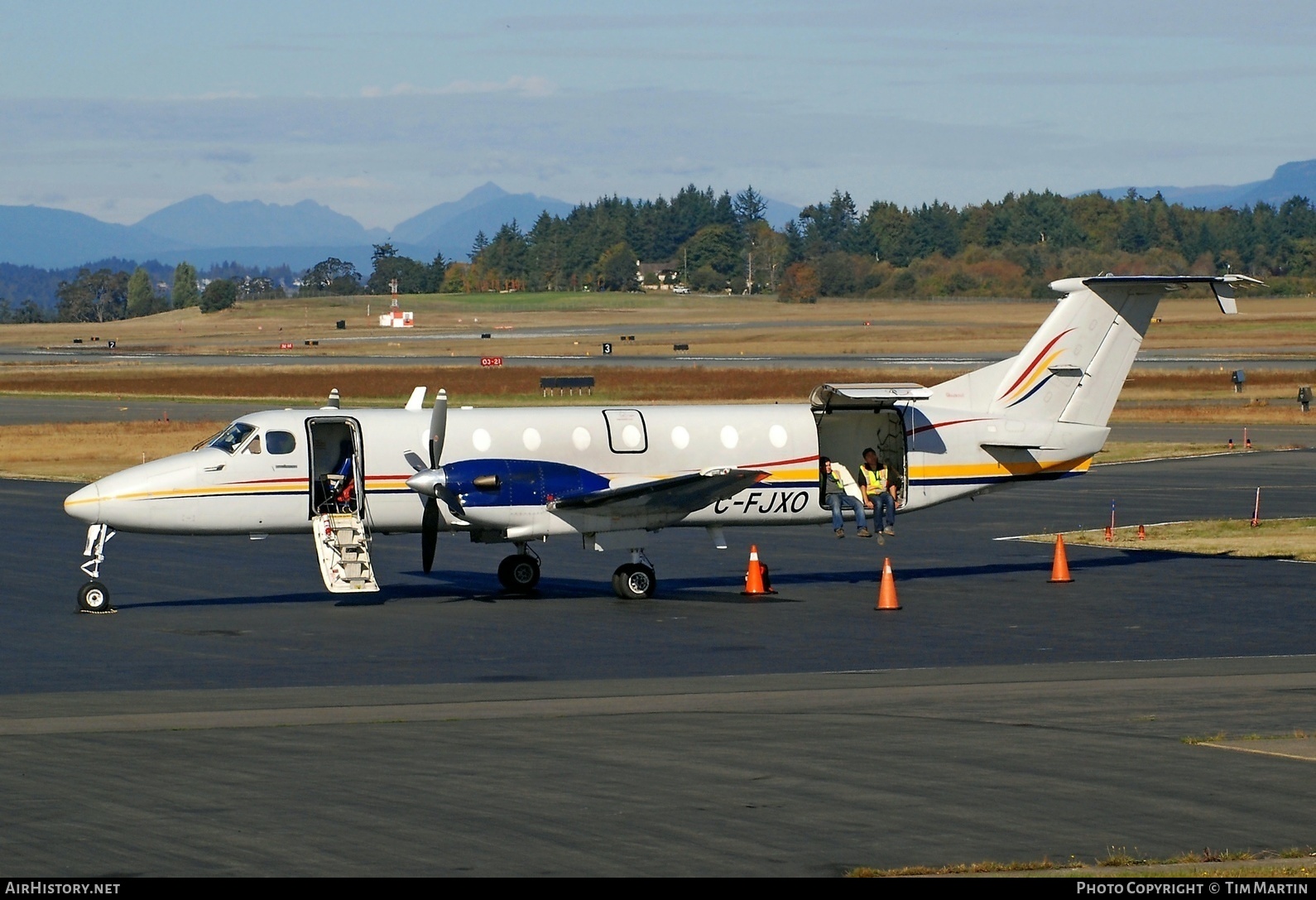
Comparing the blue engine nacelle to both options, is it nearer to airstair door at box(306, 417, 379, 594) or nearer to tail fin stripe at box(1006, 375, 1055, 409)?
airstair door at box(306, 417, 379, 594)

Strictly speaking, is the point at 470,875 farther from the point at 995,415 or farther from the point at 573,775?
the point at 995,415

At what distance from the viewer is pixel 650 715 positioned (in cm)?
1595

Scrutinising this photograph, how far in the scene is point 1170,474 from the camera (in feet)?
141

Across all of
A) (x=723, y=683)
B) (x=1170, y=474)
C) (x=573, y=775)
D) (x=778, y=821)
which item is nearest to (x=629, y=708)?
(x=723, y=683)

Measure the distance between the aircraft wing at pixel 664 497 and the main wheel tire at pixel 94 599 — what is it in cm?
640

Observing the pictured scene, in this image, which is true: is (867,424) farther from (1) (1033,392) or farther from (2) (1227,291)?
(2) (1227,291)

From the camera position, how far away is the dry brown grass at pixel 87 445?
48000 millimetres

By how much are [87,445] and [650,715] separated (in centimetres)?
4340

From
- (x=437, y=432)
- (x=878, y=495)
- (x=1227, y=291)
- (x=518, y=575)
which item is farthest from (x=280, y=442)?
(x=1227, y=291)

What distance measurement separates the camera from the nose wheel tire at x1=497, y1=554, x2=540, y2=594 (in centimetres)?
2522

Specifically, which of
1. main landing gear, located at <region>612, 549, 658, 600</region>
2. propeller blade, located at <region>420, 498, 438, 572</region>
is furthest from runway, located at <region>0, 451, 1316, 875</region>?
propeller blade, located at <region>420, 498, 438, 572</region>

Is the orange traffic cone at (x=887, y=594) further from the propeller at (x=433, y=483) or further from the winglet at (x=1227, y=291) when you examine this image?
the winglet at (x=1227, y=291)

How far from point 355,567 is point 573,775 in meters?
11.1

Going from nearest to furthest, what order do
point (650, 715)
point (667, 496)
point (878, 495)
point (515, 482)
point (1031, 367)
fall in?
point (650, 715), point (667, 496), point (515, 482), point (878, 495), point (1031, 367)
